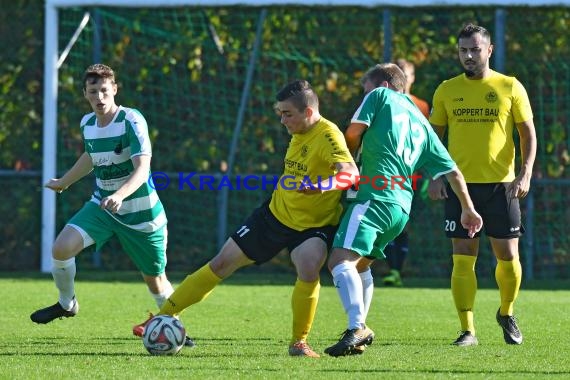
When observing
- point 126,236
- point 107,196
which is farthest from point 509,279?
point 107,196

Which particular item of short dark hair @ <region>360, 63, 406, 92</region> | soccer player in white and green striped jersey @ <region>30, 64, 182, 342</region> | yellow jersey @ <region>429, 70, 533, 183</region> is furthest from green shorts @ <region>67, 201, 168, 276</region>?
yellow jersey @ <region>429, 70, 533, 183</region>

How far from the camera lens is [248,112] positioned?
1330 centimetres

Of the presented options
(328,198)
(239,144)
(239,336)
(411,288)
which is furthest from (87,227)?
(239,144)

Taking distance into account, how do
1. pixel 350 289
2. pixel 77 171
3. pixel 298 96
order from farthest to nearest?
pixel 77 171, pixel 298 96, pixel 350 289

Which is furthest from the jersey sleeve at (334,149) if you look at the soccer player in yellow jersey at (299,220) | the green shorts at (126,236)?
the green shorts at (126,236)

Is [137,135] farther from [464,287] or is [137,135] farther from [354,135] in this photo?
[464,287]

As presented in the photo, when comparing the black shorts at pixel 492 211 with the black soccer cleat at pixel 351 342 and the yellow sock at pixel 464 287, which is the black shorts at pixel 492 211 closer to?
the yellow sock at pixel 464 287

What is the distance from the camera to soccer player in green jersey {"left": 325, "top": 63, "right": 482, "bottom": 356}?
21.0 feet

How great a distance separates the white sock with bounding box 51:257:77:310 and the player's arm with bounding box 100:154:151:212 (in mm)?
573

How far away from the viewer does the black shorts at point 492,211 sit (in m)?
7.42

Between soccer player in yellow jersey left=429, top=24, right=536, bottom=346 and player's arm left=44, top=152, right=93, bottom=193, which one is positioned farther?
player's arm left=44, top=152, right=93, bottom=193

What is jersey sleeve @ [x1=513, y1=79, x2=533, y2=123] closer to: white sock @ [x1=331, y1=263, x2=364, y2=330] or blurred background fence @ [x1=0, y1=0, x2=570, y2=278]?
white sock @ [x1=331, y1=263, x2=364, y2=330]

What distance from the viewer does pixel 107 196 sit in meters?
7.45

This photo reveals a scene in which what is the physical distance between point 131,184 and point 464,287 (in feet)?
7.01
